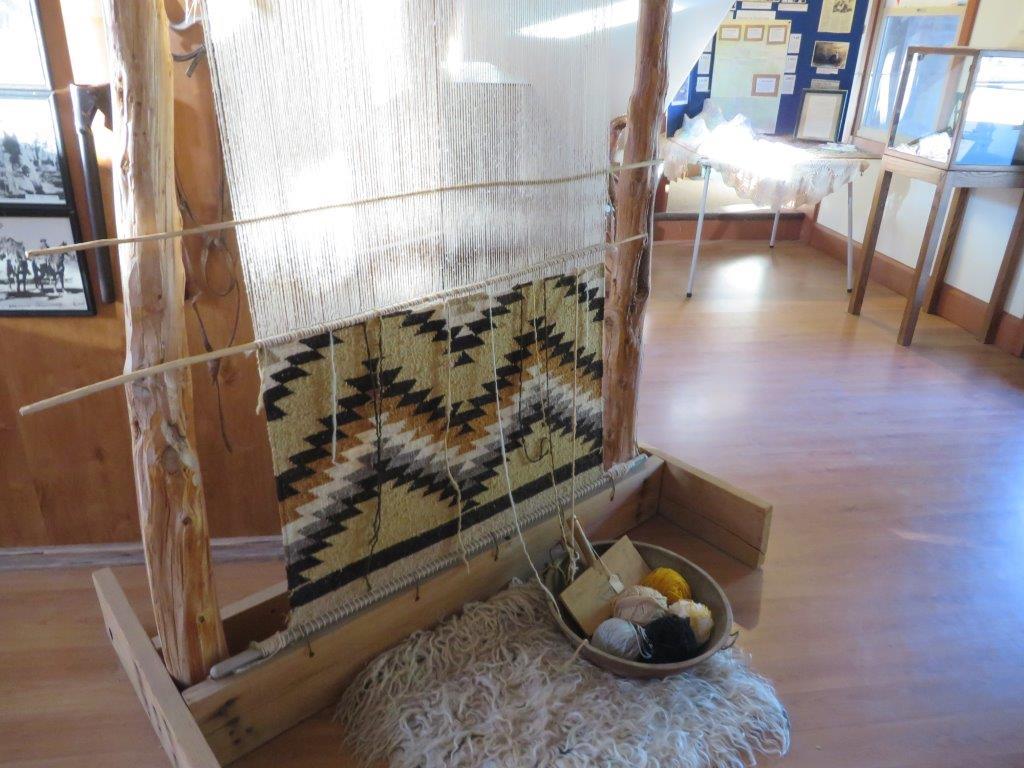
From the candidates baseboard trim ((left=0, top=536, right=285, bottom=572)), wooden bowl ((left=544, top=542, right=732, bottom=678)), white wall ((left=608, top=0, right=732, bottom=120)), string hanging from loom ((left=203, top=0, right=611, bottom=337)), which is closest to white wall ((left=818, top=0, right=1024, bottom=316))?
white wall ((left=608, top=0, right=732, bottom=120))

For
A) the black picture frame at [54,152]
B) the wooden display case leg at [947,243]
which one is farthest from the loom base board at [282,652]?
the wooden display case leg at [947,243]

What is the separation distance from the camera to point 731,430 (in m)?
2.44

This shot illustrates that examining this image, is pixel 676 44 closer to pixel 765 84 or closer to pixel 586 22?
pixel 586 22

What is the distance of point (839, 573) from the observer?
1791 mm

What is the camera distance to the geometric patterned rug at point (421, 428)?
1202 mm

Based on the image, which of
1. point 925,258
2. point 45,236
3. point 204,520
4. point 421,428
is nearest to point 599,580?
point 421,428

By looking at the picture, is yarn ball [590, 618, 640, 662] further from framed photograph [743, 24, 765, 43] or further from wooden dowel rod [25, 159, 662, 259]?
framed photograph [743, 24, 765, 43]

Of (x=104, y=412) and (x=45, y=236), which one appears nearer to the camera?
(x=45, y=236)

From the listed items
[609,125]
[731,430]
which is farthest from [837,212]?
[609,125]

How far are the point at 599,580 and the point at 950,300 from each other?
268cm

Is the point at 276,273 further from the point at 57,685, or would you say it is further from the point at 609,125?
the point at 57,685

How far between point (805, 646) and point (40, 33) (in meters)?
1.83

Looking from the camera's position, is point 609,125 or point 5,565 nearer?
point 609,125

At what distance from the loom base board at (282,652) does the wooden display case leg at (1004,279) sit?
2014 millimetres
